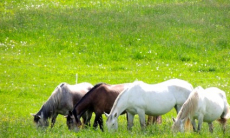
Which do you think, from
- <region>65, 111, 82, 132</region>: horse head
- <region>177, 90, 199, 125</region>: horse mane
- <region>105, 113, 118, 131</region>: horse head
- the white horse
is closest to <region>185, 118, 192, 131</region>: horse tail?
<region>177, 90, 199, 125</region>: horse mane

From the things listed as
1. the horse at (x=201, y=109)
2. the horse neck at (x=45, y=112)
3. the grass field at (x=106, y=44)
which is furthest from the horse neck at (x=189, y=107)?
the grass field at (x=106, y=44)

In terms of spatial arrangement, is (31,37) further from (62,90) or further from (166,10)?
(62,90)

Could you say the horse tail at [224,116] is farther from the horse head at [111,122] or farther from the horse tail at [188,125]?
the horse head at [111,122]

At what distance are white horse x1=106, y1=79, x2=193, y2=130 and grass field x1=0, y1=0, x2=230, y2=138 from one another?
282 cm

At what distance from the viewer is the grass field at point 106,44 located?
20.6 meters

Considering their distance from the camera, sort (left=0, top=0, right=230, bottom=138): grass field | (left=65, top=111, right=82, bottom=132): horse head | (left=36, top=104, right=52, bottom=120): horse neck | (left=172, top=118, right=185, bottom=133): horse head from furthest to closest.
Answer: (left=0, top=0, right=230, bottom=138): grass field < (left=36, top=104, right=52, bottom=120): horse neck < (left=65, top=111, right=82, bottom=132): horse head < (left=172, top=118, right=185, bottom=133): horse head

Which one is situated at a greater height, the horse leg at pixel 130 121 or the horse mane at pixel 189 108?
the horse mane at pixel 189 108

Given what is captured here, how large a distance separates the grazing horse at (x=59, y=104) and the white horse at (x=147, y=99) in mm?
1462

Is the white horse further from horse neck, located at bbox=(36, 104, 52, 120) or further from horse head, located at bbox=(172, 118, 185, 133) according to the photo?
horse neck, located at bbox=(36, 104, 52, 120)

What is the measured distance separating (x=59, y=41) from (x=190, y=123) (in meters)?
16.8

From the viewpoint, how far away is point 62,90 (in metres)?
13.0

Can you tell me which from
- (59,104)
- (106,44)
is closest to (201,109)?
(59,104)

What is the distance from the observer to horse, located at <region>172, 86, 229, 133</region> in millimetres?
11125

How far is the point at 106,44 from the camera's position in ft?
87.6
